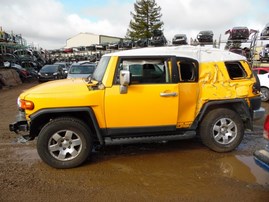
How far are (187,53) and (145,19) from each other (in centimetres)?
4344

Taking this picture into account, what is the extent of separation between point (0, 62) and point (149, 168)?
2135 centimetres

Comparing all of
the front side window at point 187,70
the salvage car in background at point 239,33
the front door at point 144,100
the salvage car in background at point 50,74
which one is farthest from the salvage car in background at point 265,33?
the front door at point 144,100

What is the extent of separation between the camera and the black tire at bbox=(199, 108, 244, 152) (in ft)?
16.0

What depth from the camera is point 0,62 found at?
72.4ft

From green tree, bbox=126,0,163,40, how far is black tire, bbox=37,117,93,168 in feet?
140

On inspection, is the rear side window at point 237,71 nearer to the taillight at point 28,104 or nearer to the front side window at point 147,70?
the front side window at point 147,70

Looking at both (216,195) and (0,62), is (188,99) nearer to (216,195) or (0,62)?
(216,195)

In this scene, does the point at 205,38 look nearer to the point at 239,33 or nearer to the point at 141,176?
the point at 239,33

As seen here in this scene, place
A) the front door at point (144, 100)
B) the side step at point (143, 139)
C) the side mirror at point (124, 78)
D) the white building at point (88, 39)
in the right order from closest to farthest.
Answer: the side mirror at point (124, 78) → the front door at point (144, 100) → the side step at point (143, 139) → the white building at point (88, 39)

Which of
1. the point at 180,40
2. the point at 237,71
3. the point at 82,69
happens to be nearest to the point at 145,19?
the point at 180,40

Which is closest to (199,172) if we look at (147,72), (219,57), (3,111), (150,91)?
(150,91)

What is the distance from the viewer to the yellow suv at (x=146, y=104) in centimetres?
429

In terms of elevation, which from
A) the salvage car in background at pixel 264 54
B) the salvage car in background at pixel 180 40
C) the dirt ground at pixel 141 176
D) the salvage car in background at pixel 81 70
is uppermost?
the salvage car in background at pixel 180 40

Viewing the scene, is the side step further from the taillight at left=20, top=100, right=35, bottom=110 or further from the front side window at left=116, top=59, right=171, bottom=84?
the taillight at left=20, top=100, right=35, bottom=110
